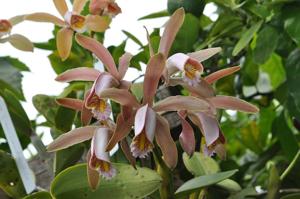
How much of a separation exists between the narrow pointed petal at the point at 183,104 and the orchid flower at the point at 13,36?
0.33 m

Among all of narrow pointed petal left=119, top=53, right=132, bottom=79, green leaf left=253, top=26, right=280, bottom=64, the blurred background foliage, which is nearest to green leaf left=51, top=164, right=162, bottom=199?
the blurred background foliage

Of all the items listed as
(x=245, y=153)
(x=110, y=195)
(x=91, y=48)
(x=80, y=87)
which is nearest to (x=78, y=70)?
(x=91, y=48)

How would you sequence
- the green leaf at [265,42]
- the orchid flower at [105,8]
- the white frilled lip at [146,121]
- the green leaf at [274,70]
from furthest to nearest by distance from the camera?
the green leaf at [274,70] → the green leaf at [265,42] → the orchid flower at [105,8] → the white frilled lip at [146,121]

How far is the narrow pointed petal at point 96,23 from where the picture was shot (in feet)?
2.43

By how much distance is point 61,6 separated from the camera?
2.53 feet

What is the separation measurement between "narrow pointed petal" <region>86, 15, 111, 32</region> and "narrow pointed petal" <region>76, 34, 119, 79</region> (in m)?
0.18

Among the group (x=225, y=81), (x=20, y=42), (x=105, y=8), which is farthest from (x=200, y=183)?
(x=225, y=81)

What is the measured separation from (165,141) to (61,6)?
1.03 feet

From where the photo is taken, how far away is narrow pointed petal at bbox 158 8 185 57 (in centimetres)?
56

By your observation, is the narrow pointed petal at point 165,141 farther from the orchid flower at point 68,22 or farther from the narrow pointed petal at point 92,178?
the orchid flower at point 68,22

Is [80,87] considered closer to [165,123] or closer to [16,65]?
[16,65]

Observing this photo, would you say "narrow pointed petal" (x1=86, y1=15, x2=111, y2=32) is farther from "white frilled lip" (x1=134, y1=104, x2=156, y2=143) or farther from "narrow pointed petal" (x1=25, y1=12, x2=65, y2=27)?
"white frilled lip" (x1=134, y1=104, x2=156, y2=143)

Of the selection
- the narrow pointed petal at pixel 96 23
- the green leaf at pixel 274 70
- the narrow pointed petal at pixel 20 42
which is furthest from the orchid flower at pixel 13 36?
the green leaf at pixel 274 70

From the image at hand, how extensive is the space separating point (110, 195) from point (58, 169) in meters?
0.13
